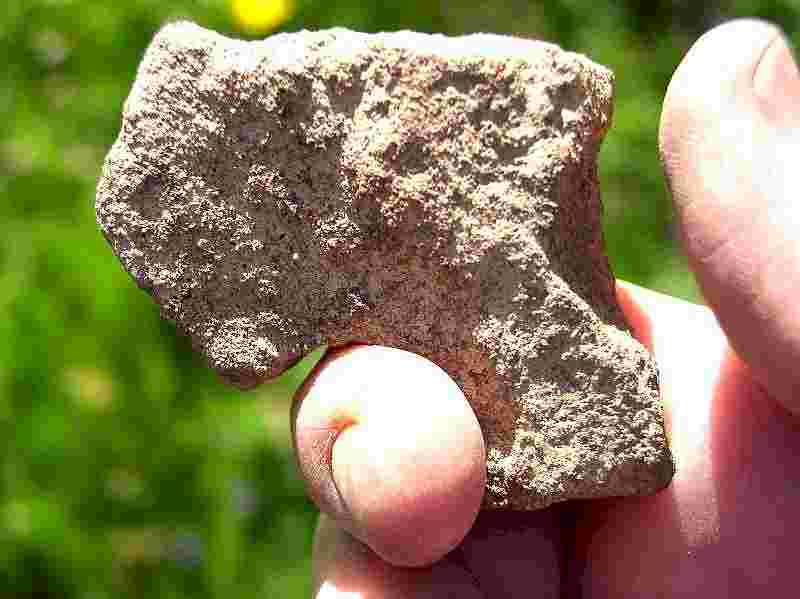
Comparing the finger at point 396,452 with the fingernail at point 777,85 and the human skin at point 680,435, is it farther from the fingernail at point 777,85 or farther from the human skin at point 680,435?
the fingernail at point 777,85

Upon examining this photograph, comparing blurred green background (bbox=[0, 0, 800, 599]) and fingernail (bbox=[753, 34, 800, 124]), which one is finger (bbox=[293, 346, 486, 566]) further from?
blurred green background (bbox=[0, 0, 800, 599])

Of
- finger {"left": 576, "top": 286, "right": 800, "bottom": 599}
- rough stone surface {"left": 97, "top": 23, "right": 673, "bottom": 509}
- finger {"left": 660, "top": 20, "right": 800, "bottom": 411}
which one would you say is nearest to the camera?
finger {"left": 660, "top": 20, "right": 800, "bottom": 411}

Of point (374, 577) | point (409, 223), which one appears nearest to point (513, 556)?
point (374, 577)

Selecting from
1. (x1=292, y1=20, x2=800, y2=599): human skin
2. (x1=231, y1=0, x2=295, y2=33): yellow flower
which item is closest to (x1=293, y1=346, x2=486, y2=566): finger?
(x1=292, y1=20, x2=800, y2=599): human skin

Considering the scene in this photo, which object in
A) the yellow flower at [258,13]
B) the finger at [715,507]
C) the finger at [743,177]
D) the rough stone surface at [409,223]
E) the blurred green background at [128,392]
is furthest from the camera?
the yellow flower at [258,13]

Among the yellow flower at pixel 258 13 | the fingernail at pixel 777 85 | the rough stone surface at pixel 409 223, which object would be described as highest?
the fingernail at pixel 777 85

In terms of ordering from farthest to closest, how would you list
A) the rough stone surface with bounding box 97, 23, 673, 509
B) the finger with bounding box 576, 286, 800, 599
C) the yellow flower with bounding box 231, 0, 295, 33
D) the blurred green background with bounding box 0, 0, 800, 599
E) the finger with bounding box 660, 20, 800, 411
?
1. the yellow flower with bounding box 231, 0, 295, 33
2. the blurred green background with bounding box 0, 0, 800, 599
3. the finger with bounding box 576, 286, 800, 599
4. the rough stone surface with bounding box 97, 23, 673, 509
5. the finger with bounding box 660, 20, 800, 411

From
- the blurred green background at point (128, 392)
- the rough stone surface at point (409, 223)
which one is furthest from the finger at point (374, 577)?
the blurred green background at point (128, 392)
